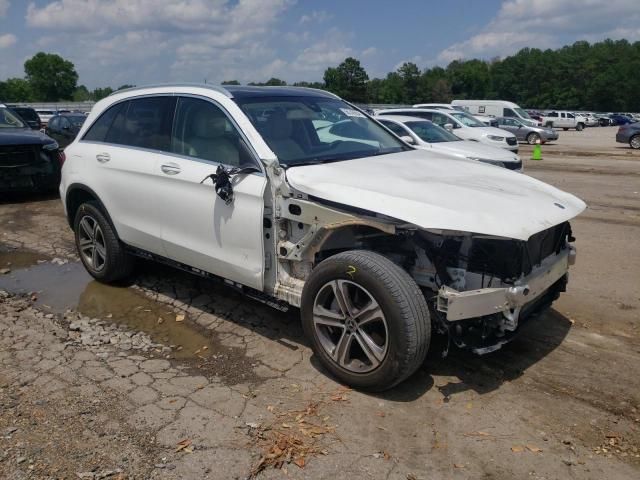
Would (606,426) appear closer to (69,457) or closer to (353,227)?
(353,227)

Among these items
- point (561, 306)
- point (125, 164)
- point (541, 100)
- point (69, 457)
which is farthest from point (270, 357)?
point (541, 100)

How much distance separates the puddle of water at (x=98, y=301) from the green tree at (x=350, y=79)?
94922 mm

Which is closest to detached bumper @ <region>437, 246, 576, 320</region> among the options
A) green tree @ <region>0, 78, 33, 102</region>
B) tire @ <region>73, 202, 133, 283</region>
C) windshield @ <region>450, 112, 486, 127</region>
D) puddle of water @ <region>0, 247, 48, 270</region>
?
tire @ <region>73, 202, 133, 283</region>

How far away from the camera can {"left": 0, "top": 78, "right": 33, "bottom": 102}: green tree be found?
321ft

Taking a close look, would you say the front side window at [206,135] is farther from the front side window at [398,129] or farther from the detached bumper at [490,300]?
the front side window at [398,129]

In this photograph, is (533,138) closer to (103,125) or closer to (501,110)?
(501,110)

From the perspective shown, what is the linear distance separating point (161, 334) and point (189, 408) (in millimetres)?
1315

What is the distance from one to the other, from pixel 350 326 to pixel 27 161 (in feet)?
27.9

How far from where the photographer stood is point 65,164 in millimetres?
5828

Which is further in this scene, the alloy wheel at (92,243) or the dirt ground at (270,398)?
the alloy wheel at (92,243)

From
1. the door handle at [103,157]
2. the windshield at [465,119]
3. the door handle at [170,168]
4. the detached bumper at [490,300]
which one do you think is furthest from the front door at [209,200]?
the windshield at [465,119]

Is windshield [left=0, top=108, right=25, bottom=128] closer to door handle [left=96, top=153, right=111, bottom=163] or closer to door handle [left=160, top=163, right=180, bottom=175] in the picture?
door handle [left=96, top=153, right=111, bottom=163]

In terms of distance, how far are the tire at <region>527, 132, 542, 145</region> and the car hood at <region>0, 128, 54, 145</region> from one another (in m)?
25.9

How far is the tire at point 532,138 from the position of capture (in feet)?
99.0
